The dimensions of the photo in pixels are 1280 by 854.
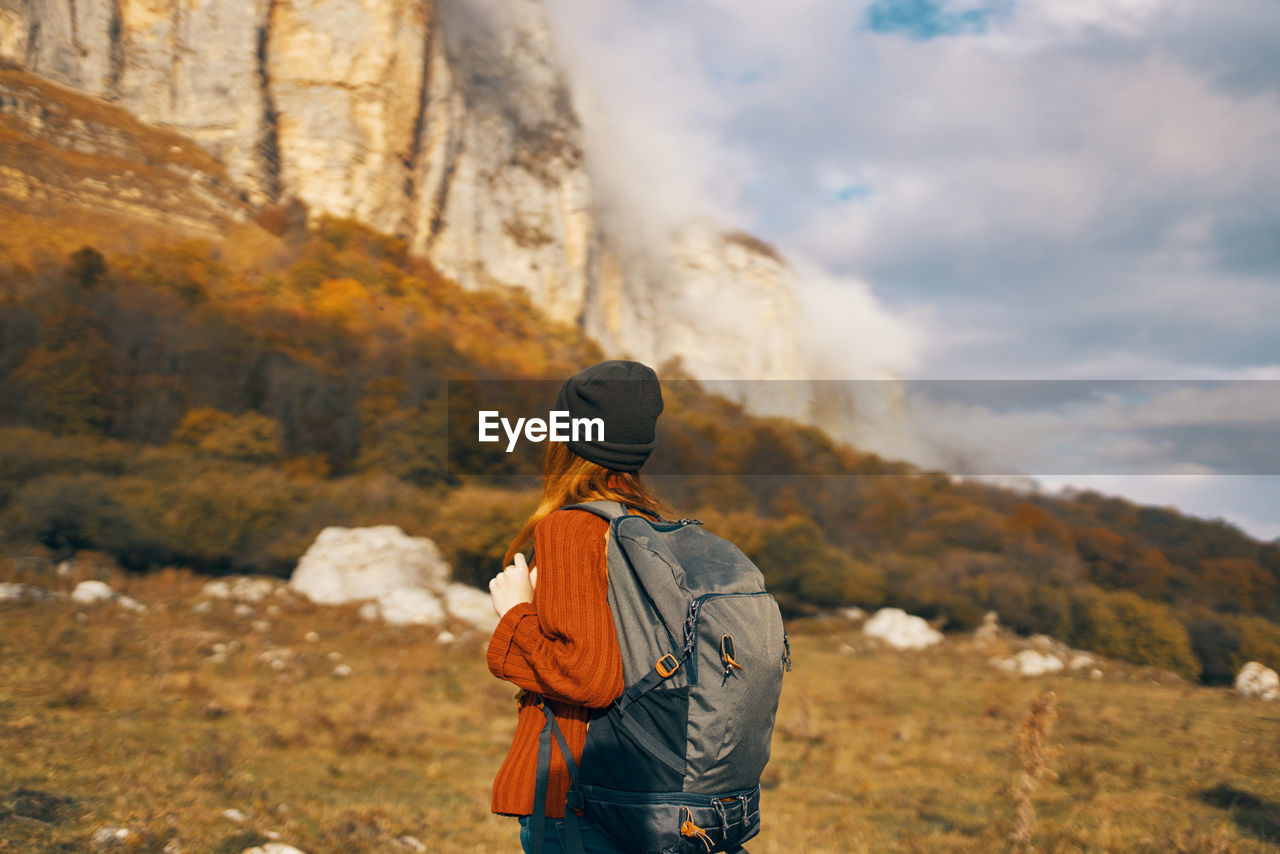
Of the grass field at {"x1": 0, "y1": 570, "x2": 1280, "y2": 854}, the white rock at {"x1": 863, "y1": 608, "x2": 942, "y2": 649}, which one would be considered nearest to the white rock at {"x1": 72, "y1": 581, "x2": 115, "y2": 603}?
the grass field at {"x1": 0, "y1": 570, "x2": 1280, "y2": 854}

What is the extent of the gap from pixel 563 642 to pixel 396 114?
145 ft

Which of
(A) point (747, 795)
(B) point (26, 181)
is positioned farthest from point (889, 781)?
(B) point (26, 181)

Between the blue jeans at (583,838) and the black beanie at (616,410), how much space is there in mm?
692

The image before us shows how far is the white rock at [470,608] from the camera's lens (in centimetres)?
1436

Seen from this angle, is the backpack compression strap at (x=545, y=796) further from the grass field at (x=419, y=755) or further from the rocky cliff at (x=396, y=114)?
the rocky cliff at (x=396, y=114)

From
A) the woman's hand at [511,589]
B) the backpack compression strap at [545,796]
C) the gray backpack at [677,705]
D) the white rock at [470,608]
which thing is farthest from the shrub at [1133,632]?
the woman's hand at [511,589]

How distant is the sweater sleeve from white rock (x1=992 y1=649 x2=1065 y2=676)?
1413 centimetres

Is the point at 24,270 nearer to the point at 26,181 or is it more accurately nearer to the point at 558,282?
the point at 26,181

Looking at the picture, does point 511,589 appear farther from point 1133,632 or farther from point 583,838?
point 1133,632

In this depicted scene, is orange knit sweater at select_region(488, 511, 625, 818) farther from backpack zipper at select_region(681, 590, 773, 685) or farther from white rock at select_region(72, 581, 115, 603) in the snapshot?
white rock at select_region(72, 581, 115, 603)

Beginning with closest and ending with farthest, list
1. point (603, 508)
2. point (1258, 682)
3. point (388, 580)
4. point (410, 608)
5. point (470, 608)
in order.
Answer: point (603, 508) → point (1258, 682) → point (410, 608) → point (470, 608) → point (388, 580)

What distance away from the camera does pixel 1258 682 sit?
12.0m

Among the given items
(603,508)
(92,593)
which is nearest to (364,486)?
(92,593)

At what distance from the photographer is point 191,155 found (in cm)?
3397
